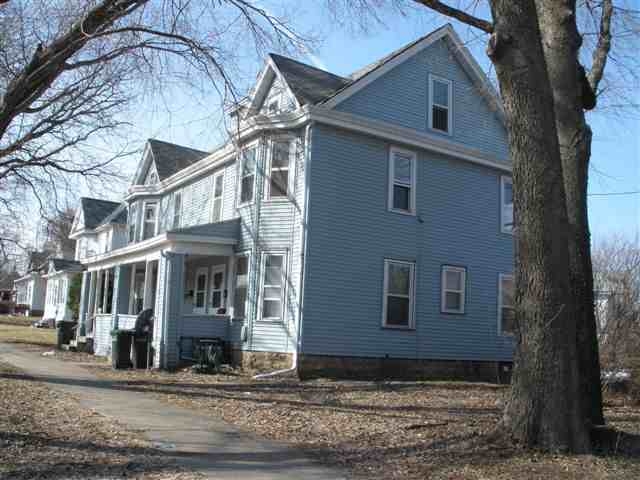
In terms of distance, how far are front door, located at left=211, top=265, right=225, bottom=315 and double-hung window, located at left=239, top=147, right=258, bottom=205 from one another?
2701mm

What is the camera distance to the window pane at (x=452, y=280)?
19000 mm

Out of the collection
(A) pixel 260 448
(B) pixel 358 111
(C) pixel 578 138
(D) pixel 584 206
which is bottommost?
(A) pixel 260 448

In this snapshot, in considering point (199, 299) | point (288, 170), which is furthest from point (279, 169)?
point (199, 299)

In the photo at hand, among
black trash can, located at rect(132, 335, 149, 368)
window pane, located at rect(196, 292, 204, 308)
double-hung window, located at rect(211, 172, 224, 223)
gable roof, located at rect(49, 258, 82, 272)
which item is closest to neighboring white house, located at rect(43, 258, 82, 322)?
gable roof, located at rect(49, 258, 82, 272)

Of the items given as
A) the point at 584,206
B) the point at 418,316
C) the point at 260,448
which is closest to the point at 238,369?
the point at 418,316

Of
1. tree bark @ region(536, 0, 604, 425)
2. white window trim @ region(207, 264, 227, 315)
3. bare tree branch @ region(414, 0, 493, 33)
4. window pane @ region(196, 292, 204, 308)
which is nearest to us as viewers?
tree bark @ region(536, 0, 604, 425)

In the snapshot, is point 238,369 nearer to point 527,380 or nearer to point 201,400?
point 201,400

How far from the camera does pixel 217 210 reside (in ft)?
68.5

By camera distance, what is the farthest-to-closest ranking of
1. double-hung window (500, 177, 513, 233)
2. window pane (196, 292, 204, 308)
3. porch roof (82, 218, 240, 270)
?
window pane (196, 292, 204, 308) < double-hung window (500, 177, 513, 233) < porch roof (82, 218, 240, 270)

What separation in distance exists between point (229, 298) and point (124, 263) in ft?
19.3

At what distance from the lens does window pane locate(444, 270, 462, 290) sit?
19000 mm

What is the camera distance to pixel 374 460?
7676mm

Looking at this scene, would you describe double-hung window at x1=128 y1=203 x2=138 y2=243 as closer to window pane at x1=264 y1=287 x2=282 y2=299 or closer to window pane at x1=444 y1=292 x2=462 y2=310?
window pane at x1=264 y1=287 x2=282 y2=299

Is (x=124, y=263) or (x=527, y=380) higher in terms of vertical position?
(x=124, y=263)
